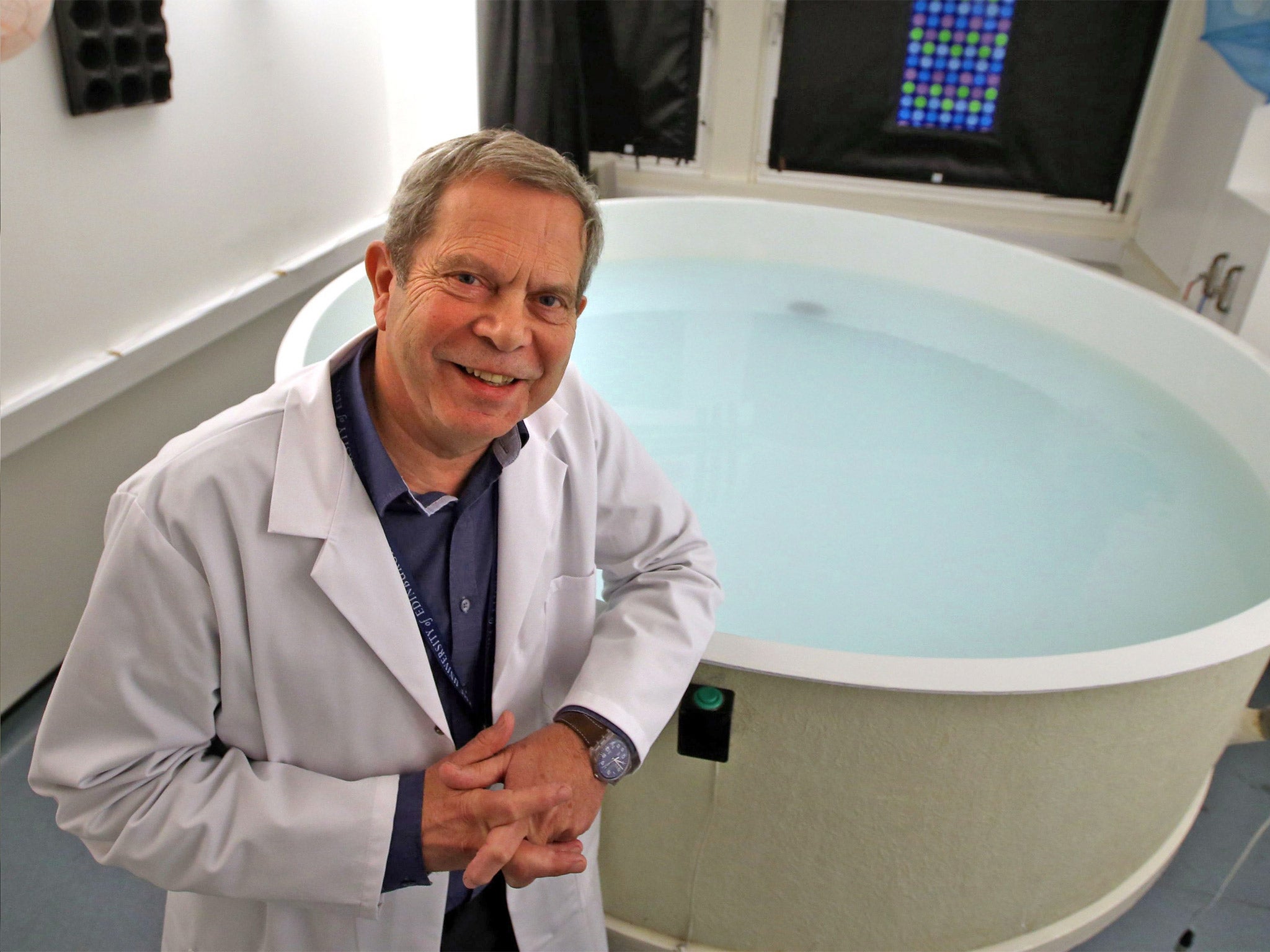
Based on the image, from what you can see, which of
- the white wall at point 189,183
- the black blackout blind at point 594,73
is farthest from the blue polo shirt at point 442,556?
the black blackout blind at point 594,73

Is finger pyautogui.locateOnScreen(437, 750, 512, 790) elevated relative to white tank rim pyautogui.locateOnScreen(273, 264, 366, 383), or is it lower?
elevated

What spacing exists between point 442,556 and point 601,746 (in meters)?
0.26

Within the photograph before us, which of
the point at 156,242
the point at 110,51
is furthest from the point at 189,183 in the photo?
the point at 110,51

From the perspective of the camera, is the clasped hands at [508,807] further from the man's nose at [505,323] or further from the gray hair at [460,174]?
the gray hair at [460,174]

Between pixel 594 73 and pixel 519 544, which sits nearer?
pixel 519 544

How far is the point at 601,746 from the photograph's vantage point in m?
0.95

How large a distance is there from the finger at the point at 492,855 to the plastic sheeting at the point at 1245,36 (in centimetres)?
286

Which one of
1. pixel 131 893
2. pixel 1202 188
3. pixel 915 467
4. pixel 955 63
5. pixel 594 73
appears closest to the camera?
pixel 131 893

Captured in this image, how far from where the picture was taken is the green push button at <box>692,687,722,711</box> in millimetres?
1186

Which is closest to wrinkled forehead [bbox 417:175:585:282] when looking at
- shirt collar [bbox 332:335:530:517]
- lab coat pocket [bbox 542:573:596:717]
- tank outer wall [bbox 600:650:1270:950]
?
shirt collar [bbox 332:335:530:517]

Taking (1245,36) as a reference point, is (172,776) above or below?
below

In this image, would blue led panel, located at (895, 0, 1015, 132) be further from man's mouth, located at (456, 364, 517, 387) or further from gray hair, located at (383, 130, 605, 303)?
man's mouth, located at (456, 364, 517, 387)

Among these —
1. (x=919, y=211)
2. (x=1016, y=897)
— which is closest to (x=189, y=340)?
(x=1016, y=897)

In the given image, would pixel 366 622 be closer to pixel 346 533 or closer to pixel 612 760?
pixel 346 533
